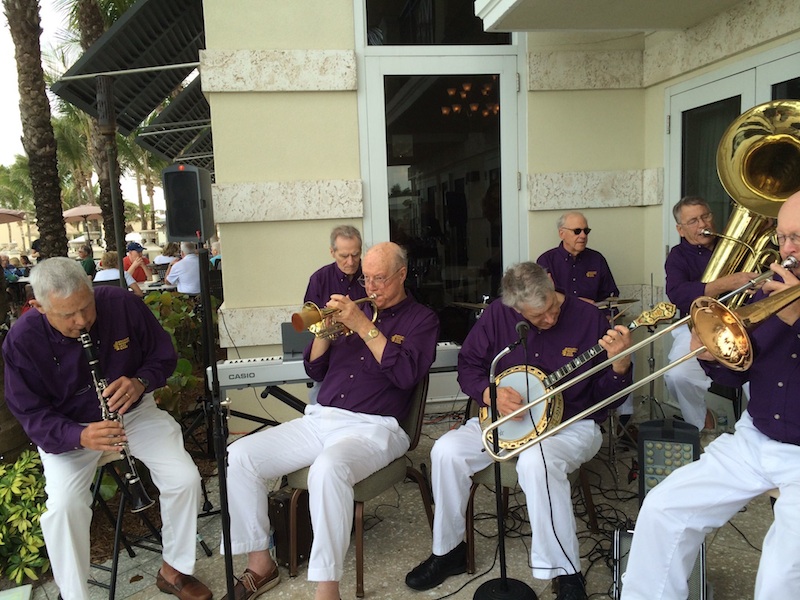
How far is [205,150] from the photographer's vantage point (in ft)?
37.8

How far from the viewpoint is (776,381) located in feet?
7.44

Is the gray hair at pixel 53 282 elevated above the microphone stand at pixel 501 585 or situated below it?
above

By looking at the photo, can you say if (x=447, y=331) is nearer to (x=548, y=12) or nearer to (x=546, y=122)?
(x=546, y=122)

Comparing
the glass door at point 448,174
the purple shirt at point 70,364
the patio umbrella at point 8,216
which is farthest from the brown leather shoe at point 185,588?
the patio umbrella at point 8,216

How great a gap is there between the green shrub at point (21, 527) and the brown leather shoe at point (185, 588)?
2.05ft

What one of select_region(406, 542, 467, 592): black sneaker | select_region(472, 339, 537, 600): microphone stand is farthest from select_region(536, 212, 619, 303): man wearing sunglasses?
select_region(406, 542, 467, 592): black sneaker

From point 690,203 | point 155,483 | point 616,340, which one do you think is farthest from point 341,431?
point 690,203

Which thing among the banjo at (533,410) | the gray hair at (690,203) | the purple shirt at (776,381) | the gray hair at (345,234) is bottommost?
the banjo at (533,410)

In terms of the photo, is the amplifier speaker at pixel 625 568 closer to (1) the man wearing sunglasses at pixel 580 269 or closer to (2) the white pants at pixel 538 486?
(2) the white pants at pixel 538 486

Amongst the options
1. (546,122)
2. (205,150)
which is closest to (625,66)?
(546,122)

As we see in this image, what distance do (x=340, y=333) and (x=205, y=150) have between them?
9385mm

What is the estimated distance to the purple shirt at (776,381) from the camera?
221cm

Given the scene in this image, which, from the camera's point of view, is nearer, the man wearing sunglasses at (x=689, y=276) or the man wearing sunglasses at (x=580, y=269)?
the man wearing sunglasses at (x=689, y=276)

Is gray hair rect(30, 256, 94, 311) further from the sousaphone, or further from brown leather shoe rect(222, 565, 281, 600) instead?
the sousaphone
